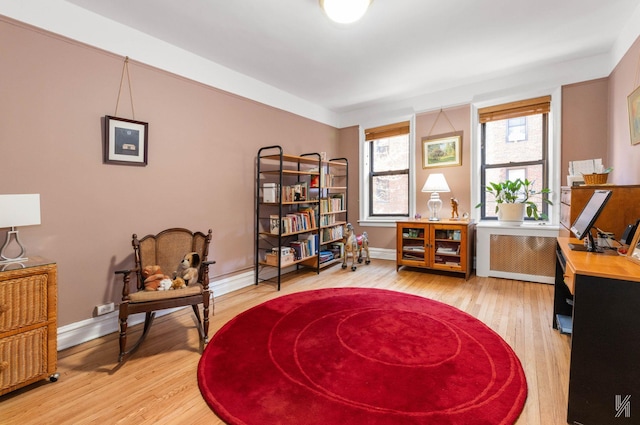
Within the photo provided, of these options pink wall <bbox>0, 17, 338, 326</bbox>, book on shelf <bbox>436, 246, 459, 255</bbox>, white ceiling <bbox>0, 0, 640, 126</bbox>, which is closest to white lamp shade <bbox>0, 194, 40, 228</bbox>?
pink wall <bbox>0, 17, 338, 326</bbox>

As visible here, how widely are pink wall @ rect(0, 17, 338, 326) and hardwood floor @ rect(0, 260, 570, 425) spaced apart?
56 cm

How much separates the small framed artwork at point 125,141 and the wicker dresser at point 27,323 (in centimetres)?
105

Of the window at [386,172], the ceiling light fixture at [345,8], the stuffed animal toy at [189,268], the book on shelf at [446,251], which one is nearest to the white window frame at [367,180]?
the window at [386,172]

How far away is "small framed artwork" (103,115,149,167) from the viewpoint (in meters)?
2.48

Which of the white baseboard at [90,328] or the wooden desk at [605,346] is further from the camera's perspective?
the white baseboard at [90,328]

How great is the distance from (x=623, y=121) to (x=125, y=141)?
4.70 m

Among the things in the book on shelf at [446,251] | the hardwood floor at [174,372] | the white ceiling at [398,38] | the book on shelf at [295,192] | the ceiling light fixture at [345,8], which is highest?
the white ceiling at [398,38]

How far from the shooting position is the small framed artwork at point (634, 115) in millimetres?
2371

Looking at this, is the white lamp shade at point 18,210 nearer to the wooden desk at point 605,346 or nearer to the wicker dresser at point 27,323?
the wicker dresser at point 27,323

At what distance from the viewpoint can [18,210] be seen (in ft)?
6.00

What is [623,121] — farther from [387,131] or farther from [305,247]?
[305,247]

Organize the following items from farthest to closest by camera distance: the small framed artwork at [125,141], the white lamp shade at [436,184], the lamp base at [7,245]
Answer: the white lamp shade at [436,184] < the small framed artwork at [125,141] < the lamp base at [7,245]

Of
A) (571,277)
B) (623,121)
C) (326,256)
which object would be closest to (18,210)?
(571,277)

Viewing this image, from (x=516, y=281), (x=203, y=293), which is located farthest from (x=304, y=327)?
(x=516, y=281)
